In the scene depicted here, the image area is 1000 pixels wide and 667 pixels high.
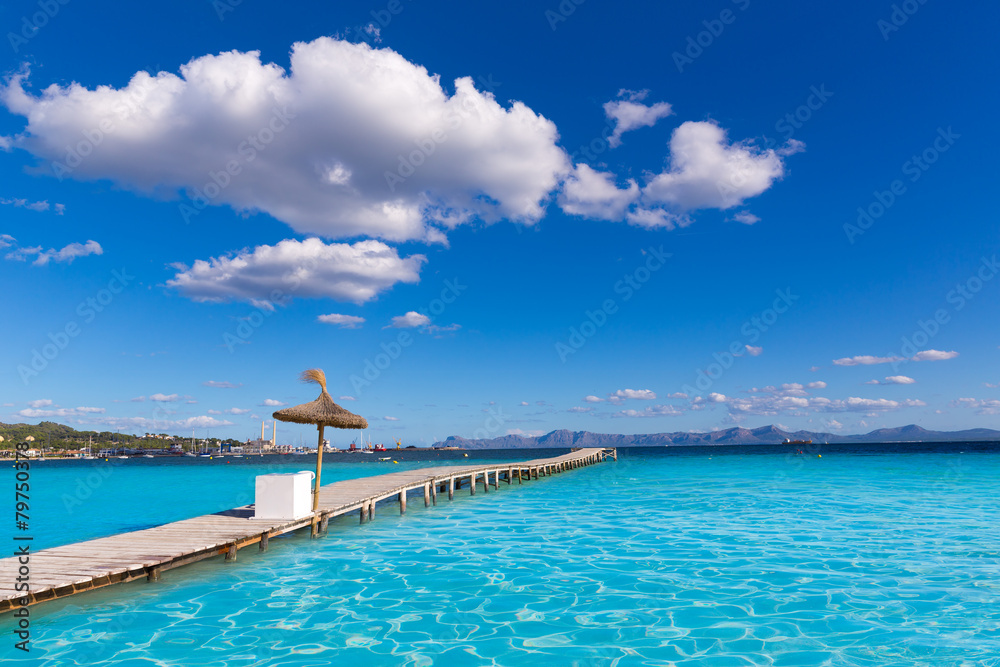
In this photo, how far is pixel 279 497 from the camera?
12477 mm

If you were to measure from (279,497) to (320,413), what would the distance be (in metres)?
1.93

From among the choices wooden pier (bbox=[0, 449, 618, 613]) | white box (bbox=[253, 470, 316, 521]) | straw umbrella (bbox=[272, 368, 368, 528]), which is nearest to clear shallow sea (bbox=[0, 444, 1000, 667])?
wooden pier (bbox=[0, 449, 618, 613])

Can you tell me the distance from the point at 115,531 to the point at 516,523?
11.8 meters

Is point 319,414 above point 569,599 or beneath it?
above

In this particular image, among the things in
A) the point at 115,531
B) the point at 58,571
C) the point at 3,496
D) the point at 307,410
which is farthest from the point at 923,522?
the point at 3,496

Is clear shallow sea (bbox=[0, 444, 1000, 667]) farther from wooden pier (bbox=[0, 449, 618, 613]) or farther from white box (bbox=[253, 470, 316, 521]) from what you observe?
white box (bbox=[253, 470, 316, 521])

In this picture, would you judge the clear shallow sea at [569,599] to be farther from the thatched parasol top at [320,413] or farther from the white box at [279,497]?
the thatched parasol top at [320,413]

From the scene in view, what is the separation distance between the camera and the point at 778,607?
8.49 m

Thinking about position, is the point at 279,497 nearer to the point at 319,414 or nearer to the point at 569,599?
the point at 319,414

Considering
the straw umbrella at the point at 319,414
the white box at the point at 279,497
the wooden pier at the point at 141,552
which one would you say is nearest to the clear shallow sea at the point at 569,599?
the wooden pier at the point at 141,552

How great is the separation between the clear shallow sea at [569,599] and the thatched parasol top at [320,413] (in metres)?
2.72

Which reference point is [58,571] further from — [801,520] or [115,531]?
[801,520]

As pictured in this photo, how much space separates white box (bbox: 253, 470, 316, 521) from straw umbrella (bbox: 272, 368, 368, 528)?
2.11 ft

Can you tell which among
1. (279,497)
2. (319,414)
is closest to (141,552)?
(279,497)
